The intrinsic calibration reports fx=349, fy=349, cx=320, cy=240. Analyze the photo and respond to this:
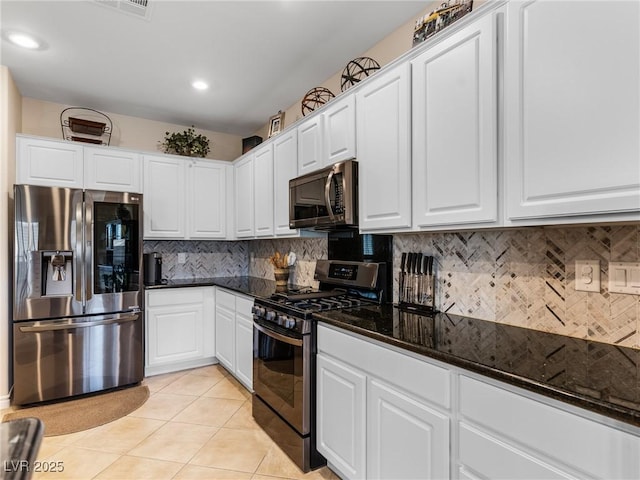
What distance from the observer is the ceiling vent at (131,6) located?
6.84ft

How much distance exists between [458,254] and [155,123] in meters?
3.68

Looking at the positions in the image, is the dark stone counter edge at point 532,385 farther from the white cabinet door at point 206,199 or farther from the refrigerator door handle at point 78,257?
the white cabinet door at point 206,199

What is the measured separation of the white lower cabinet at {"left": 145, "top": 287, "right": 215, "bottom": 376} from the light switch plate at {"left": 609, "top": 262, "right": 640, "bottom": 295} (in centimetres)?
332

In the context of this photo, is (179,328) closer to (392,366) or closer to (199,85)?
(199,85)

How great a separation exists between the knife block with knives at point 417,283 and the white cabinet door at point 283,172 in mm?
1046

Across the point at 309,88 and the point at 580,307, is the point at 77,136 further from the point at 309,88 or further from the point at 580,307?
the point at 580,307

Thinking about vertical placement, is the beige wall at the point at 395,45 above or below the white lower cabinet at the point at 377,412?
above

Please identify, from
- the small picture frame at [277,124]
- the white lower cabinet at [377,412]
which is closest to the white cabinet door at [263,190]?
the small picture frame at [277,124]

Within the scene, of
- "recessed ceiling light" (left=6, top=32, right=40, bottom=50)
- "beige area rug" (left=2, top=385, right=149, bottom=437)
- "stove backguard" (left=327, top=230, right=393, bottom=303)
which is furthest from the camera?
"beige area rug" (left=2, top=385, right=149, bottom=437)

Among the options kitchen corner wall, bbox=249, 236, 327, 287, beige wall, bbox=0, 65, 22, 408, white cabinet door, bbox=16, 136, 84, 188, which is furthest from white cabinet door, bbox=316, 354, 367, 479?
white cabinet door, bbox=16, 136, 84, 188

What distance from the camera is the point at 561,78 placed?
3.91 feet

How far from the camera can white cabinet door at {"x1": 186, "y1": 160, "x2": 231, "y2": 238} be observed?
3914 mm

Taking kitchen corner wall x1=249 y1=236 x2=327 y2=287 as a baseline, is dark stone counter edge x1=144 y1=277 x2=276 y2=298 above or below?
below

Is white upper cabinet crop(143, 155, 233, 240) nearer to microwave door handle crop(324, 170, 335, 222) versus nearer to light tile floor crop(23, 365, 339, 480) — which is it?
light tile floor crop(23, 365, 339, 480)
